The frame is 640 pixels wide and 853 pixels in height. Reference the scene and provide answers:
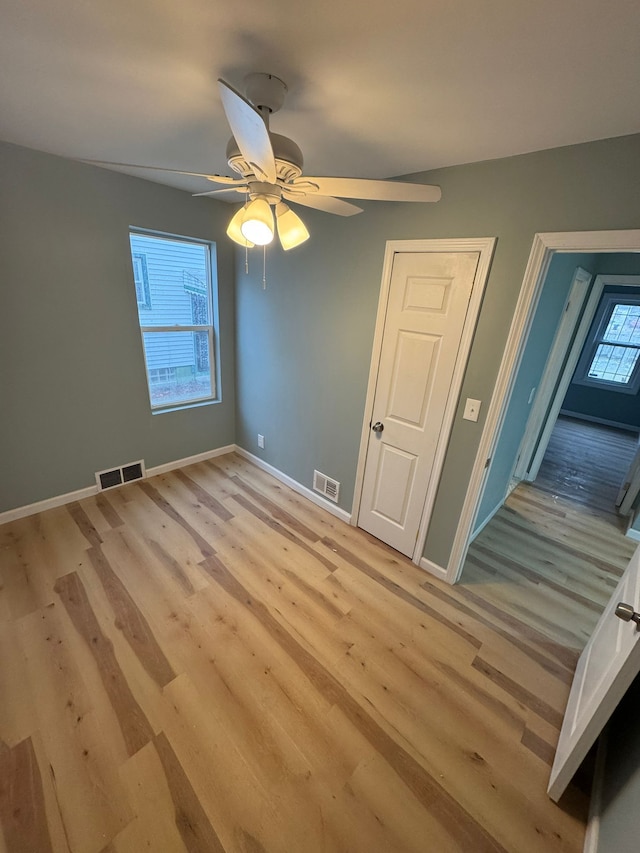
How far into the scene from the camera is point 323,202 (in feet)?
4.75

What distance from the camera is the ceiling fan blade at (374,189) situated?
1140 mm

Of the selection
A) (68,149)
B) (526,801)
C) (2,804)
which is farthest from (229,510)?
(68,149)

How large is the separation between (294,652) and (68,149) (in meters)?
3.14

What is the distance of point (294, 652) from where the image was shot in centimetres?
173

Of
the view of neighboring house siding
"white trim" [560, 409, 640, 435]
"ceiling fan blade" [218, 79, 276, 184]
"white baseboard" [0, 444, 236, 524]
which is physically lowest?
"white baseboard" [0, 444, 236, 524]

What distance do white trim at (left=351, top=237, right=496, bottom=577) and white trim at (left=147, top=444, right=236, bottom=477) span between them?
1766 millimetres

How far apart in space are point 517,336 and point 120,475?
10.5 ft

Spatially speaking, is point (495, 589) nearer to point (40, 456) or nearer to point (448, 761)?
point (448, 761)

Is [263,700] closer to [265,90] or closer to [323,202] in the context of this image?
[323,202]

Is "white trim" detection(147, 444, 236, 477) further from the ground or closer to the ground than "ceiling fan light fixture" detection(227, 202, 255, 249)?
closer to the ground

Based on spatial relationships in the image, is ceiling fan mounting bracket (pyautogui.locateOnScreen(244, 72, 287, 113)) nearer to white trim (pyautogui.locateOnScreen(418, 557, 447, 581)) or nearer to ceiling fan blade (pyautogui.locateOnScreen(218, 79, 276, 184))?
ceiling fan blade (pyautogui.locateOnScreen(218, 79, 276, 184))

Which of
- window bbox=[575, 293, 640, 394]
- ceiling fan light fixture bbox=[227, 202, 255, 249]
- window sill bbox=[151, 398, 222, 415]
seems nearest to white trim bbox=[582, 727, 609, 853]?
ceiling fan light fixture bbox=[227, 202, 255, 249]

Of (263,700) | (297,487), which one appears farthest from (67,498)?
(263,700)

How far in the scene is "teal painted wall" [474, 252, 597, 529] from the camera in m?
2.34
